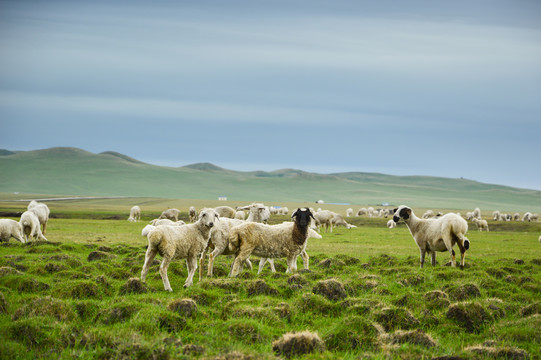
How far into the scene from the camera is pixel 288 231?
57.5 ft

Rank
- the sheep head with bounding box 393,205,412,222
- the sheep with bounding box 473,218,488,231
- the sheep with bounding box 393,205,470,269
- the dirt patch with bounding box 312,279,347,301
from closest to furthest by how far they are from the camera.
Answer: the dirt patch with bounding box 312,279,347,301, the sheep with bounding box 393,205,470,269, the sheep head with bounding box 393,205,412,222, the sheep with bounding box 473,218,488,231

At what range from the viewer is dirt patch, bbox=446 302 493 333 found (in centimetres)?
1071

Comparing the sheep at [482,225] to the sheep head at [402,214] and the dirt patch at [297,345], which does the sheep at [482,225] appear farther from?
the dirt patch at [297,345]

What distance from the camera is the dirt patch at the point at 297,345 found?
332 inches

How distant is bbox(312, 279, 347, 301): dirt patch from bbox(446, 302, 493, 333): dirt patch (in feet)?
9.20

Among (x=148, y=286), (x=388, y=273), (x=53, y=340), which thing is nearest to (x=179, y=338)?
(x=53, y=340)

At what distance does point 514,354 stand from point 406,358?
1977 mm

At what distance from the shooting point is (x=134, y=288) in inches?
512

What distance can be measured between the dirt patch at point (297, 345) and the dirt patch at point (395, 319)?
2232mm

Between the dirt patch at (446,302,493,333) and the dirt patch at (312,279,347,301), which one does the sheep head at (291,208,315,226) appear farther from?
the dirt patch at (446,302,493,333)

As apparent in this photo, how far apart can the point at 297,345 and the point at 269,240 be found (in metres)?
8.35

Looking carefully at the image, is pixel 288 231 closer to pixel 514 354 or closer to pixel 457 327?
pixel 457 327

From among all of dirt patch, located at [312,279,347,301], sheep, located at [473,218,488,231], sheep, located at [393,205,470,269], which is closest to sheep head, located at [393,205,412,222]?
sheep, located at [393,205,470,269]

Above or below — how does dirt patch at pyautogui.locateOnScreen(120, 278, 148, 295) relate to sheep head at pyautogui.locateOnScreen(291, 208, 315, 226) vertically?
below
